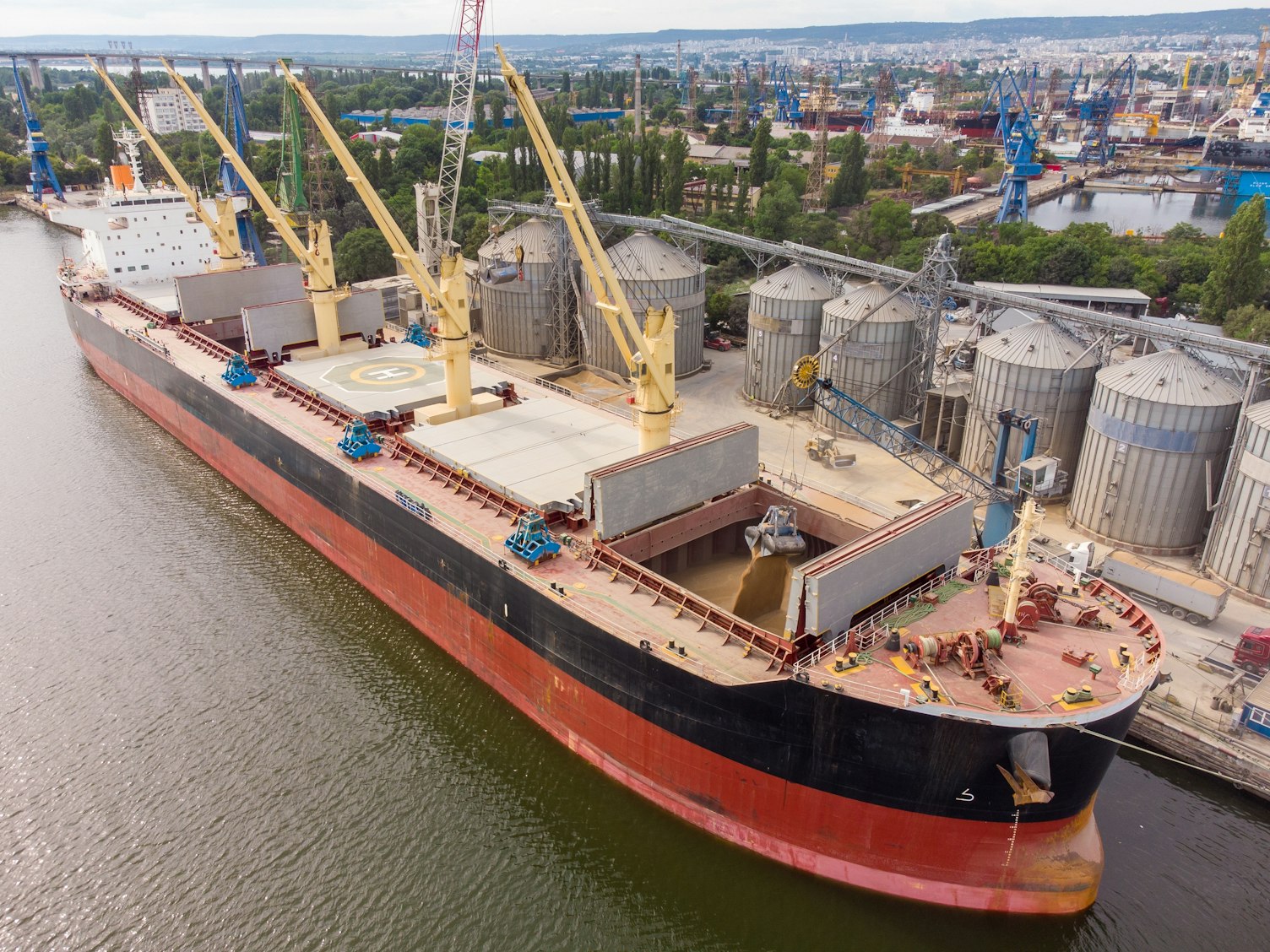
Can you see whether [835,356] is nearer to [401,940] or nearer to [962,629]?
[962,629]

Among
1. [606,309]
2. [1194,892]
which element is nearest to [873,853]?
[1194,892]

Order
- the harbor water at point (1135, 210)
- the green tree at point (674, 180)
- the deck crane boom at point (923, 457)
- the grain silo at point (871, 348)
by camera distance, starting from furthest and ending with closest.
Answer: the harbor water at point (1135, 210) → the green tree at point (674, 180) → the grain silo at point (871, 348) → the deck crane boom at point (923, 457)

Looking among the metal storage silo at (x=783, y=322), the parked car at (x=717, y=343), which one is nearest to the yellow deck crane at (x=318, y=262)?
the metal storage silo at (x=783, y=322)

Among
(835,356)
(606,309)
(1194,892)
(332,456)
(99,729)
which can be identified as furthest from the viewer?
(835,356)

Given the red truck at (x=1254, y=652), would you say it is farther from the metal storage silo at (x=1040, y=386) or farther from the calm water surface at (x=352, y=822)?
the metal storage silo at (x=1040, y=386)

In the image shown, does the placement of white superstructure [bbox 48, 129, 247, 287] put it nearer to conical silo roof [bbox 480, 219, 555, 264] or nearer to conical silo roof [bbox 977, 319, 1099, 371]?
conical silo roof [bbox 480, 219, 555, 264]
